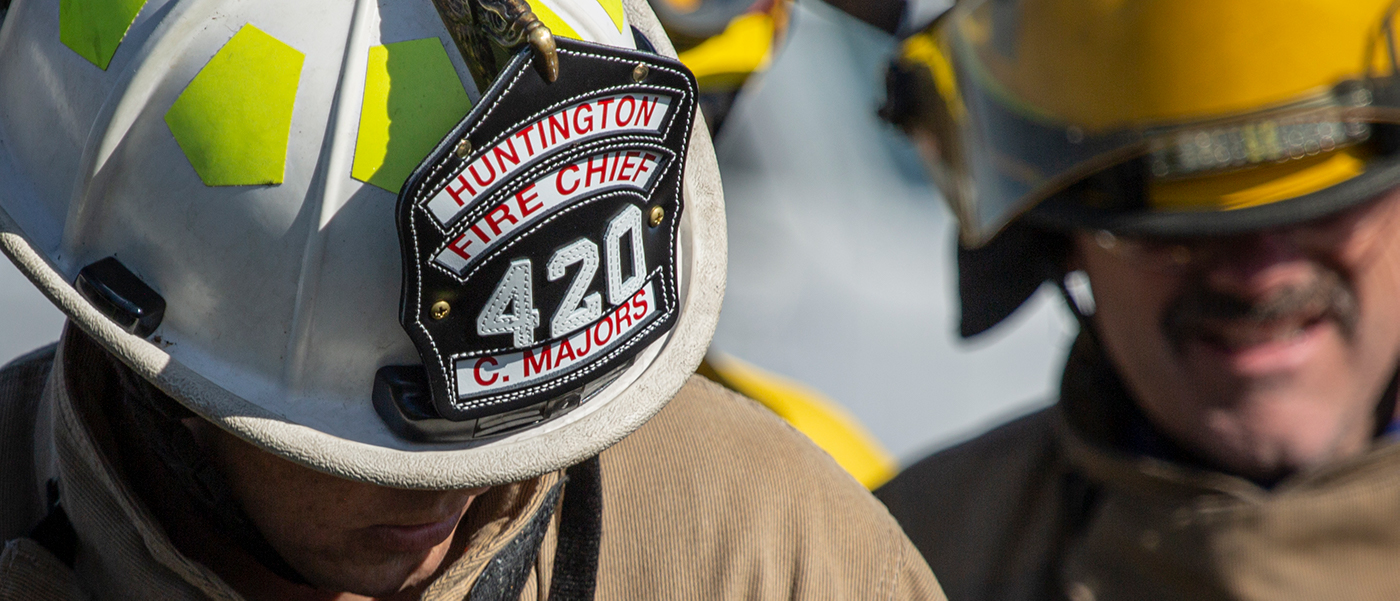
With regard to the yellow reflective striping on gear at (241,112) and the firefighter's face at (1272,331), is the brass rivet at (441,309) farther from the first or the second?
the firefighter's face at (1272,331)

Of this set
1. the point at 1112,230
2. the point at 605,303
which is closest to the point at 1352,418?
the point at 1112,230

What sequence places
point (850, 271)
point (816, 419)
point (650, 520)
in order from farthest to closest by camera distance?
1. point (850, 271)
2. point (816, 419)
3. point (650, 520)

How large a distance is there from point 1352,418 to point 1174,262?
0.49 metres

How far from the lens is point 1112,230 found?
253 centimetres

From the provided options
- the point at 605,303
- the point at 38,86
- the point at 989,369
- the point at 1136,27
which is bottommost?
the point at 989,369

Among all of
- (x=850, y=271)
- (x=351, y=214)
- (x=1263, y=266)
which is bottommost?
(x=850, y=271)

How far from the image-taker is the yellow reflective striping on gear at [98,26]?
135cm

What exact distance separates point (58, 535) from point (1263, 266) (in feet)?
6.94

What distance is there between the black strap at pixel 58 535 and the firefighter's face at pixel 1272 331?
1981 millimetres

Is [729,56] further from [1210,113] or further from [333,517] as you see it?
[333,517]

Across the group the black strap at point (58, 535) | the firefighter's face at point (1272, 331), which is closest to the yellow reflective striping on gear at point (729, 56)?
the firefighter's face at point (1272, 331)

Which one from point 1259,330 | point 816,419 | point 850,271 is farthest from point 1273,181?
point 850,271

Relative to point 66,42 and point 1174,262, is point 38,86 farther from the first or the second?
point 1174,262

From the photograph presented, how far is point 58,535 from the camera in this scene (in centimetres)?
150
